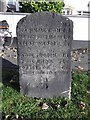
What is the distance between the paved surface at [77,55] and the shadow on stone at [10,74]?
0.06 meters

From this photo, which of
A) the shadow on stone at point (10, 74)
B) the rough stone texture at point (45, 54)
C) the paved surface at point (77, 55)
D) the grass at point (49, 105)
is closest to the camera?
the grass at point (49, 105)

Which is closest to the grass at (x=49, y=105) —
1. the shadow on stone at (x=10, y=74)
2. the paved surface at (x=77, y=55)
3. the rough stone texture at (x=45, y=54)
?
the shadow on stone at (x=10, y=74)

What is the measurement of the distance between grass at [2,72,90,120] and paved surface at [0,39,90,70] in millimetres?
1897

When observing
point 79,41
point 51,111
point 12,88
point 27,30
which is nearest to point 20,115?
point 51,111

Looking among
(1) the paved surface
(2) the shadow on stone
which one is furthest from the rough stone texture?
(1) the paved surface

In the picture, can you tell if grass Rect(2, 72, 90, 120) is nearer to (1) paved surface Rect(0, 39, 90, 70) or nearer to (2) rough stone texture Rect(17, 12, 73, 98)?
(2) rough stone texture Rect(17, 12, 73, 98)

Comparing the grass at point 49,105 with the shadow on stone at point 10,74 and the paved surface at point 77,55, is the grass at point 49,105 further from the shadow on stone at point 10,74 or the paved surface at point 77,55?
the paved surface at point 77,55

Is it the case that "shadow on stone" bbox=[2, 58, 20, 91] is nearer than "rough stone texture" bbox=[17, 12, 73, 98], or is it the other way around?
"rough stone texture" bbox=[17, 12, 73, 98]

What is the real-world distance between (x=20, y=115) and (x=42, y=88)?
91 cm

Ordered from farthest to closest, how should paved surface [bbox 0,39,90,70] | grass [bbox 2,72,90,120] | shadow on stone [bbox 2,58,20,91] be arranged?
paved surface [bbox 0,39,90,70] → shadow on stone [bbox 2,58,20,91] → grass [bbox 2,72,90,120]

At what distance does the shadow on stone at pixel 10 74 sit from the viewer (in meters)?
7.45

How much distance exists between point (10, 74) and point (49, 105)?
178 cm

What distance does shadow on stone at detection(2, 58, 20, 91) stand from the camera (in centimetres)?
745

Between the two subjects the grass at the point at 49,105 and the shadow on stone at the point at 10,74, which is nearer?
the grass at the point at 49,105
